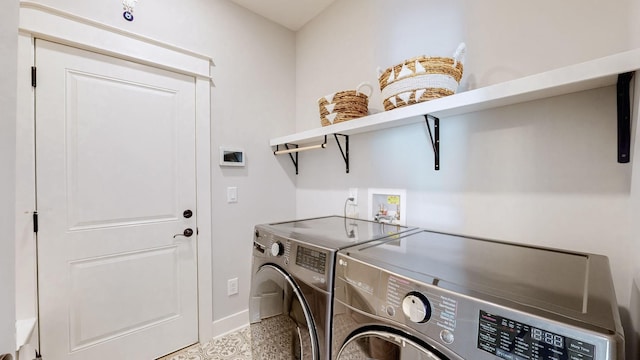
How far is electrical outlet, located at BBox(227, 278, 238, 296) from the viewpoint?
210cm

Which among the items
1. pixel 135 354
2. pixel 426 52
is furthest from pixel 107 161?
pixel 426 52

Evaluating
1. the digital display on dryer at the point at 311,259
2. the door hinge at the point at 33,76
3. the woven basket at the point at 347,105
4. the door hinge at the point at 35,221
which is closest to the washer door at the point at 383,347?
the digital display on dryer at the point at 311,259

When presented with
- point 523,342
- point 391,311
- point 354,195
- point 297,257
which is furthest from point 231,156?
point 523,342

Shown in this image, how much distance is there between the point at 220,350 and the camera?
1872mm

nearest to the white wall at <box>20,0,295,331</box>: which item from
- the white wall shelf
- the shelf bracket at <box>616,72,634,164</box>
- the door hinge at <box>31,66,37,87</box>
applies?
the door hinge at <box>31,66,37,87</box>

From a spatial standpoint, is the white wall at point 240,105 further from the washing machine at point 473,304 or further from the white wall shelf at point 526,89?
the washing machine at point 473,304

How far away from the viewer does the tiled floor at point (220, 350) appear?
1797 millimetres

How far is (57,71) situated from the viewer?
4.81ft

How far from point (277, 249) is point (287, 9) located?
2018 mm

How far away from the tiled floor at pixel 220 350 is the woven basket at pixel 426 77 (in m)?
1.97

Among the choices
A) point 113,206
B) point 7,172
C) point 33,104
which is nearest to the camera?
point 7,172

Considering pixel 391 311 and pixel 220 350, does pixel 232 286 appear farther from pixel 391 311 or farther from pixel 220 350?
pixel 391 311

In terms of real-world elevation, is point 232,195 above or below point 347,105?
below

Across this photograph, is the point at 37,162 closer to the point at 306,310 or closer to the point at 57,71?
the point at 57,71
